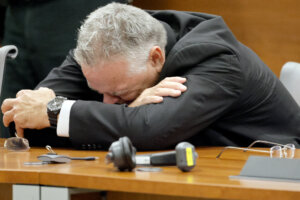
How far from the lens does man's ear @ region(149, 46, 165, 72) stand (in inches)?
72.4

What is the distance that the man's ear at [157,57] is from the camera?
1.84 m

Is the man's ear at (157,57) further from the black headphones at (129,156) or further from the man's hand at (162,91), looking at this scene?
the black headphones at (129,156)

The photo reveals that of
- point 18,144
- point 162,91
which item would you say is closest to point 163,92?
point 162,91

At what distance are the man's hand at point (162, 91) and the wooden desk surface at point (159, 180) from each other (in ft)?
1.01

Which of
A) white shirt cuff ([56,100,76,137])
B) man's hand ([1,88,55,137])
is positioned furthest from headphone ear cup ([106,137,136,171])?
man's hand ([1,88,55,137])

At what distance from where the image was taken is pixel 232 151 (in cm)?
169

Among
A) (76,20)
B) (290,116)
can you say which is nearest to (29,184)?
(290,116)

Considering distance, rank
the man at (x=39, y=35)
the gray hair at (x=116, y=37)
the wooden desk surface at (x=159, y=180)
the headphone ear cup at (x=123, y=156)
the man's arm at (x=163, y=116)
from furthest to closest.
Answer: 1. the man at (x=39, y=35)
2. the gray hair at (x=116, y=37)
3. the man's arm at (x=163, y=116)
4. the headphone ear cup at (x=123, y=156)
5. the wooden desk surface at (x=159, y=180)

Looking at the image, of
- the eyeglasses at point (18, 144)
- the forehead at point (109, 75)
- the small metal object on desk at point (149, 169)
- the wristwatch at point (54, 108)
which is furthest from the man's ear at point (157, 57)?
the small metal object on desk at point (149, 169)

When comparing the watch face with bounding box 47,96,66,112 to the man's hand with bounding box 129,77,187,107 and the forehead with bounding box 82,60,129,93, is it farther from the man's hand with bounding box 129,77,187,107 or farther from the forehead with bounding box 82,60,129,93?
the man's hand with bounding box 129,77,187,107

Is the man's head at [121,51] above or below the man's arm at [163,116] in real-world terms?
above

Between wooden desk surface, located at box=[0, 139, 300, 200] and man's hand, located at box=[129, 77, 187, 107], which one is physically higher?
man's hand, located at box=[129, 77, 187, 107]

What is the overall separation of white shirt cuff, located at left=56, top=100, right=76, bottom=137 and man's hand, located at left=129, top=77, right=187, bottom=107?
0.20 metres

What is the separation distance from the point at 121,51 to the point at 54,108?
0.87ft
